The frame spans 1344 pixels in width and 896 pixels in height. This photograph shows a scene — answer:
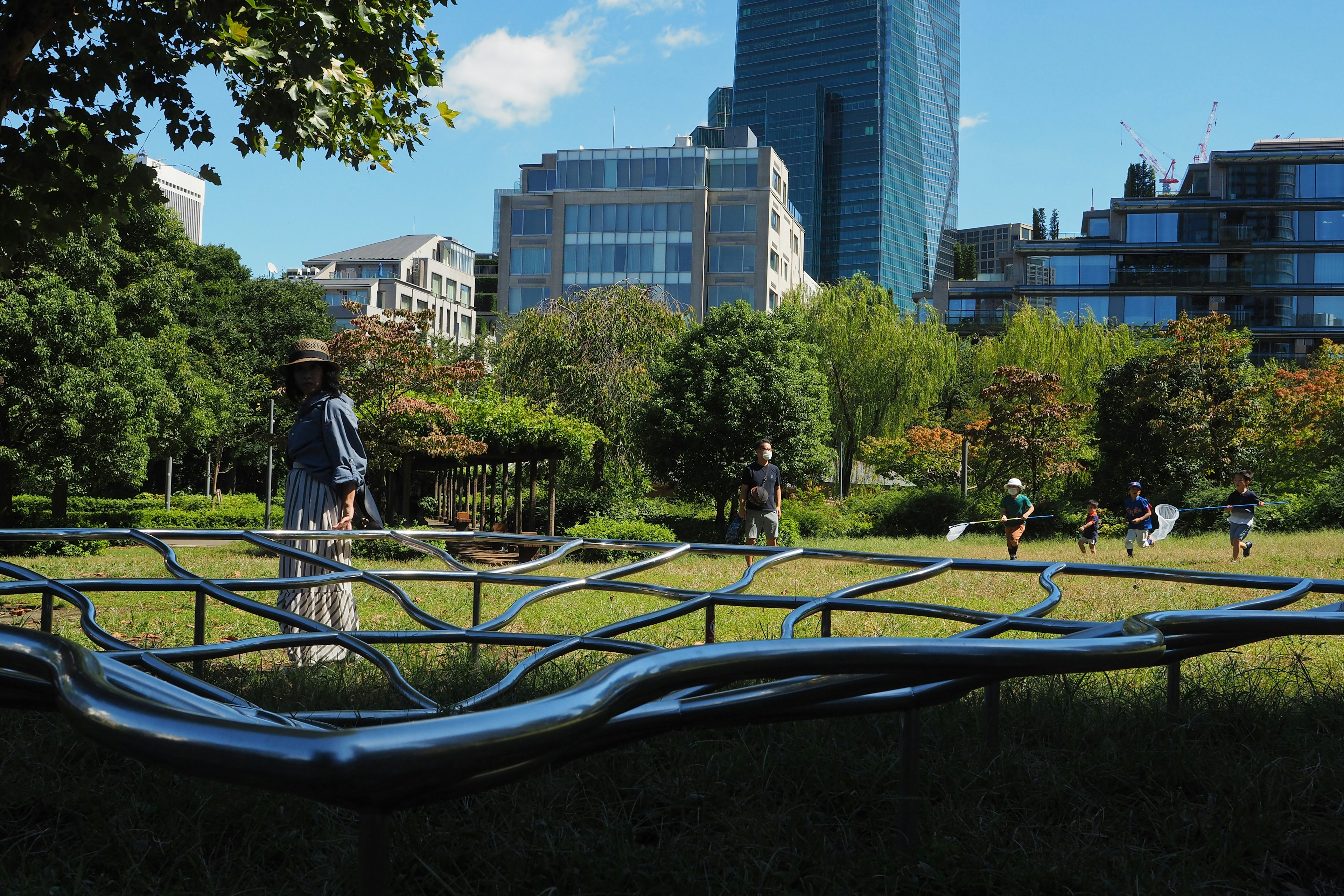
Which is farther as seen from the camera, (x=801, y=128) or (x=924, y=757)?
(x=801, y=128)

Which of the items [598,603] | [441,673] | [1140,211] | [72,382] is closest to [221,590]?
[441,673]

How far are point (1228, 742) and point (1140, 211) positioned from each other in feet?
212

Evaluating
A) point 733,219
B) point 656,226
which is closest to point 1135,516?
point 733,219

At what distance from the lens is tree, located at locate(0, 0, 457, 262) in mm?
5188

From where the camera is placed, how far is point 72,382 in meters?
16.6

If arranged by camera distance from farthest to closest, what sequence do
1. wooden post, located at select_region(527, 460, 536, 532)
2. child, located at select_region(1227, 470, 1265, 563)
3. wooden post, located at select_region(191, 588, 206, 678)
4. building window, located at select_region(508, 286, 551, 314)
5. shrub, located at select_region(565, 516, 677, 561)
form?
1. building window, located at select_region(508, 286, 551, 314)
2. wooden post, located at select_region(527, 460, 536, 532)
3. child, located at select_region(1227, 470, 1265, 563)
4. shrub, located at select_region(565, 516, 677, 561)
5. wooden post, located at select_region(191, 588, 206, 678)

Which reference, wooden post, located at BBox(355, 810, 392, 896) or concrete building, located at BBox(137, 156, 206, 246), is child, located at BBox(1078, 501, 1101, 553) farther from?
concrete building, located at BBox(137, 156, 206, 246)

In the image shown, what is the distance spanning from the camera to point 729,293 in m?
61.3

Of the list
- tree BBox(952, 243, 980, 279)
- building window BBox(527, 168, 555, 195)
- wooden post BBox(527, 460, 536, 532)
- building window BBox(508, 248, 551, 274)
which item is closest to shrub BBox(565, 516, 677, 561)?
wooden post BBox(527, 460, 536, 532)

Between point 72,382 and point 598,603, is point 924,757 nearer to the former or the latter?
point 598,603

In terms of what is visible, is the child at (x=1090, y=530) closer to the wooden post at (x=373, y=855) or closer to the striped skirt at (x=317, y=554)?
the striped skirt at (x=317, y=554)

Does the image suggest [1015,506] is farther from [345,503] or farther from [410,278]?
[410,278]

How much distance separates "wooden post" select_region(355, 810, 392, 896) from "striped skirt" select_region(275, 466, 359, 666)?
418 centimetres

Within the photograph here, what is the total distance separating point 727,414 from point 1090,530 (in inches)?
344
